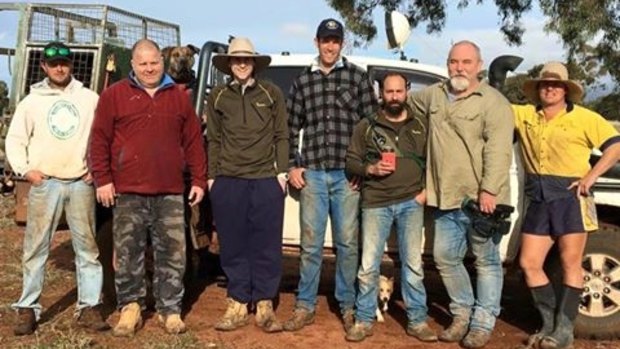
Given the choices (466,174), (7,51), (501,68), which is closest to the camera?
(466,174)

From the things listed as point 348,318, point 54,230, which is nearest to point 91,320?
point 54,230

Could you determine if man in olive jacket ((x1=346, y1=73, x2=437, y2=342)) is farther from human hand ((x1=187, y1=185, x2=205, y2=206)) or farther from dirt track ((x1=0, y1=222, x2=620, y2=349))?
human hand ((x1=187, y1=185, x2=205, y2=206))

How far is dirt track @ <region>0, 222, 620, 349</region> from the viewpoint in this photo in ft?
17.6

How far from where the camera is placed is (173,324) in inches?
218

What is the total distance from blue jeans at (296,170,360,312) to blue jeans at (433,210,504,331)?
58 centimetres

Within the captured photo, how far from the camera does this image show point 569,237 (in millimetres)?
5199

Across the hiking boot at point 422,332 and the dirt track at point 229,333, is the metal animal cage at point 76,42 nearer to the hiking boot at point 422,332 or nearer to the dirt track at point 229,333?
the dirt track at point 229,333

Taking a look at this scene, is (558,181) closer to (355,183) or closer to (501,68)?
(501,68)

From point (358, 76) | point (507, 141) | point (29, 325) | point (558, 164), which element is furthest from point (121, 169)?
point (558, 164)

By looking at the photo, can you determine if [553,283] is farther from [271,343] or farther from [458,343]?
[271,343]

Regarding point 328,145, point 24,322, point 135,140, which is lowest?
point 24,322

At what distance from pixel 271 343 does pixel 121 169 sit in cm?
153

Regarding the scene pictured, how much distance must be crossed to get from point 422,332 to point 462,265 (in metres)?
0.53

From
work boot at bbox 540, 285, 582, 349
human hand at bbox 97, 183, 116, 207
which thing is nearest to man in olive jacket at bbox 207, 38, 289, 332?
human hand at bbox 97, 183, 116, 207
